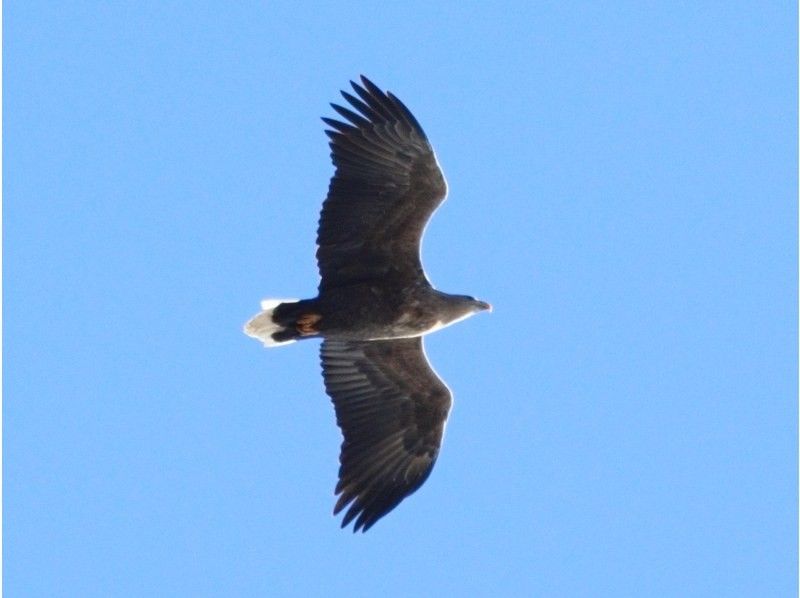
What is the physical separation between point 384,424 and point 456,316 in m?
1.21

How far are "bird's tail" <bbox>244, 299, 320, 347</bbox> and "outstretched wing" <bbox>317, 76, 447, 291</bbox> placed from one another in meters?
0.33

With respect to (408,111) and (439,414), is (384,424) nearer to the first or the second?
(439,414)

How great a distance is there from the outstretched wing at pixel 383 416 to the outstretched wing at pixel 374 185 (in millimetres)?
981

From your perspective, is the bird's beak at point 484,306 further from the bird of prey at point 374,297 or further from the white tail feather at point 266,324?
the white tail feather at point 266,324

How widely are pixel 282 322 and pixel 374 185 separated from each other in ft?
4.74

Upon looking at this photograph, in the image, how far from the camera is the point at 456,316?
19.6 m

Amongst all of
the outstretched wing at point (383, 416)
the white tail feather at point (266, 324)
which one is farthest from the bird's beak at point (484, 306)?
the white tail feather at point (266, 324)

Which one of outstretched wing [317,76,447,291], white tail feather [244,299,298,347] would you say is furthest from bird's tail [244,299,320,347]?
outstretched wing [317,76,447,291]

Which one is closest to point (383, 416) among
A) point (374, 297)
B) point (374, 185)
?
point (374, 297)

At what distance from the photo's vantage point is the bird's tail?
19.4 m

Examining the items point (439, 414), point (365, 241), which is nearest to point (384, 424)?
point (439, 414)

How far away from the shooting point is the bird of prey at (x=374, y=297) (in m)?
19.2

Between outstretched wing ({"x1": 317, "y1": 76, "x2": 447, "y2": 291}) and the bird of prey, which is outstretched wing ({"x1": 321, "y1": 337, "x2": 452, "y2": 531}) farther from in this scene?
outstretched wing ({"x1": 317, "y1": 76, "x2": 447, "y2": 291})

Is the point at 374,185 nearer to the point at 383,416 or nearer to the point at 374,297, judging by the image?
the point at 374,297
